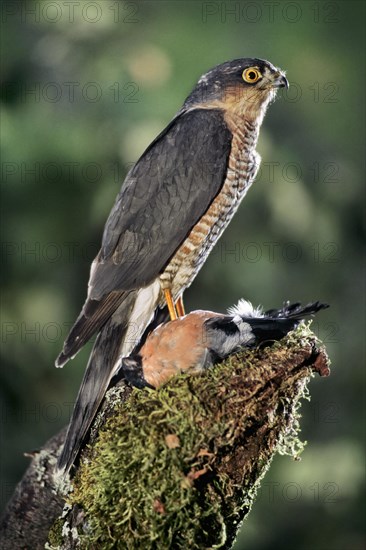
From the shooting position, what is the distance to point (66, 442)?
319cm

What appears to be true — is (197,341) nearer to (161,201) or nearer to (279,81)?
(161,201)

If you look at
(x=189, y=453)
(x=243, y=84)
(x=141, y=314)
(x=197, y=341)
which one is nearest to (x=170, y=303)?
(x=141, y=314)

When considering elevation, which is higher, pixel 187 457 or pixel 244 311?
pixel 244 311

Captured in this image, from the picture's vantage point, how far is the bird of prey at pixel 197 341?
2967 mm

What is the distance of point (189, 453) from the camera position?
8.87 ft

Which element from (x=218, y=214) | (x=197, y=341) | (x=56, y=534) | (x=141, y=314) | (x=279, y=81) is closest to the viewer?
(x=197, y=341)

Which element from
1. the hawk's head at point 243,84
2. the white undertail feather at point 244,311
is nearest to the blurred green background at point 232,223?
the hawk's head at point 243,84

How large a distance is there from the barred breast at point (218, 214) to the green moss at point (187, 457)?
1.16 meters

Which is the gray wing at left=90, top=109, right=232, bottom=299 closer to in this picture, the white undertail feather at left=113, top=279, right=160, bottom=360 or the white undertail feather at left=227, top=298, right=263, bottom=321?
the white undertail feather at left=113, top=279, right=160, bottom=360

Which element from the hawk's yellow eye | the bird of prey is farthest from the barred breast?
the bird of prey

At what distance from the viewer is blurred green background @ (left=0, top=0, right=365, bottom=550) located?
6.36 meters

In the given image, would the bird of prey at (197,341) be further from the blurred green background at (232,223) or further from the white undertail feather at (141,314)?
the blurred green background at (232,223)

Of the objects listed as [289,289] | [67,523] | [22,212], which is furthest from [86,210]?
[67,523]

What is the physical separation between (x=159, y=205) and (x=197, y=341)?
3.74 feet
